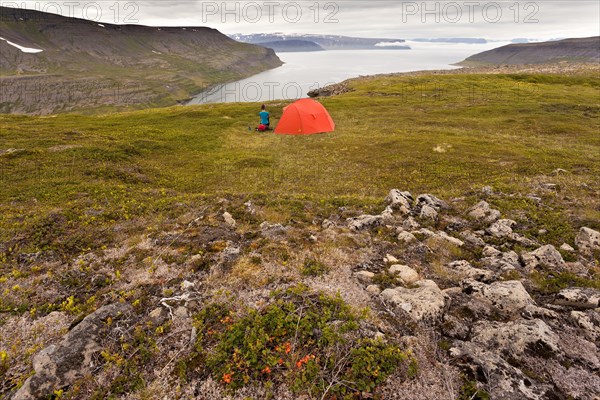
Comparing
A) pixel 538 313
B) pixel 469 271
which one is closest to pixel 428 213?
pixel 469 271

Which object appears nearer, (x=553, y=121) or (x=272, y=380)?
(x=272, y=380)

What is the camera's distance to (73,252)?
11.5 m

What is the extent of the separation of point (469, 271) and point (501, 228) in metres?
4.53

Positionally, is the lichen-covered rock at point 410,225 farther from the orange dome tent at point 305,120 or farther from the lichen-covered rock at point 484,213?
the orange dome tent at point 305,120

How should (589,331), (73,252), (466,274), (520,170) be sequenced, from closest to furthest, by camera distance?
(589,331), (466,274), (73,252), (520,170)

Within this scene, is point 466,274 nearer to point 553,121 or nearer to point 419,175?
point 419,175

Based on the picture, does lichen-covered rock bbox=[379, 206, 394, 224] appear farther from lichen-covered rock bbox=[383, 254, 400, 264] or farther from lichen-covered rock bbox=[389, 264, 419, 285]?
lichen-covered rock bbox=[389, 264, 419, 285]

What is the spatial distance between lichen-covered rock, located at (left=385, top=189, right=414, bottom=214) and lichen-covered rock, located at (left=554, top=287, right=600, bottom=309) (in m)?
7.22

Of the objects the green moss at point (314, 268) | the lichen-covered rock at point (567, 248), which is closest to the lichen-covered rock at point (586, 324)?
the lichen-covered rock at point (567, 248)

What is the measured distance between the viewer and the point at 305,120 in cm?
2588

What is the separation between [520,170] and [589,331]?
21511 mm

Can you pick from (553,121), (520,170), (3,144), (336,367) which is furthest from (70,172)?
(553,121)

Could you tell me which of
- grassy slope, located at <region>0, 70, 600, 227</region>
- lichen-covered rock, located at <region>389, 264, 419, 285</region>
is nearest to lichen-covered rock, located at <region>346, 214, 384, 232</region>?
lichen-covered rock, located at <region>389, 264, 419, 285</region>

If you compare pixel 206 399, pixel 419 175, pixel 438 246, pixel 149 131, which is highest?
pixel 149 131
